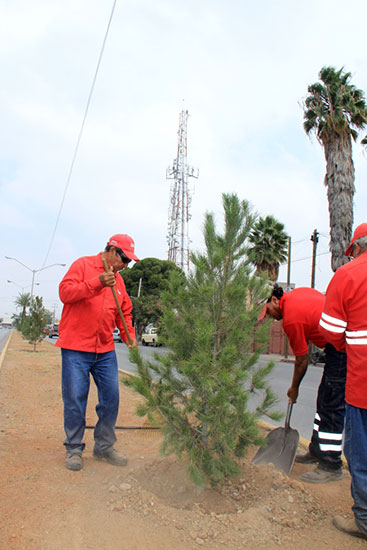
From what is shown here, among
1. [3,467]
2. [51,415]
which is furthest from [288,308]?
[51,415]

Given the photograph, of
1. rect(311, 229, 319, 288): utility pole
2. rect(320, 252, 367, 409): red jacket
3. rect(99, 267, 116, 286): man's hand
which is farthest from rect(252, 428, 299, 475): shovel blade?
rect(311, 229, 319, 288): utility pole

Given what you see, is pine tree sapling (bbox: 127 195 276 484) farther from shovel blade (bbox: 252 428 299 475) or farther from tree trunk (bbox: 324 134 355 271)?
tree trunk (bbox: 324 134 355 271)

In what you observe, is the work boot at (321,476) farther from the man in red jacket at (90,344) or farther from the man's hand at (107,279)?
the man's hand at (107,279)

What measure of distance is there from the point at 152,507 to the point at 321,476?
1.44m

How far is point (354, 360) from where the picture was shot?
255 centimetres

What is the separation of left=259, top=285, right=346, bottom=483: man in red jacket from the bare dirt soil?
0.17 m

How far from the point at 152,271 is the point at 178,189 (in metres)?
9.27

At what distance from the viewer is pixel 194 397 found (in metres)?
2.80

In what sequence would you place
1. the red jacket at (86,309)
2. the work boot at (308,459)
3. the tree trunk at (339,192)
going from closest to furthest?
the red jacket at (86,309) → the work boot at (308,459) → the tree trunk at (339,192)

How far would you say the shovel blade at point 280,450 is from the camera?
141 inches

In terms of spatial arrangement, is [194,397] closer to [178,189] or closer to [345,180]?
[345,180]

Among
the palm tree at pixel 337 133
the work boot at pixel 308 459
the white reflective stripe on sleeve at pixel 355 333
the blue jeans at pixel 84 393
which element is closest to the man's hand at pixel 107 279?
the blue jeans at pixel 84 393

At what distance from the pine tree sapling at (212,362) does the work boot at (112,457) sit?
2.61 ft

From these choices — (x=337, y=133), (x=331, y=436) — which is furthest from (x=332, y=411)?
(x=337, y=133)
